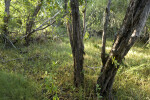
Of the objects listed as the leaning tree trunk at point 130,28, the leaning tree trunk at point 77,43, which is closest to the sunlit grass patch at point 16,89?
the leaning tree trunk at point 77,43

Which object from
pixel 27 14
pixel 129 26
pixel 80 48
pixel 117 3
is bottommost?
pixel 80 48

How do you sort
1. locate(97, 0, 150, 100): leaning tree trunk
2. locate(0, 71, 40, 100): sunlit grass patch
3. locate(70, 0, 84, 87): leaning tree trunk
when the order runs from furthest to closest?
locate(70, 0, 84, 87): leaning tree trunk, locate(0, 71, 40, 100): sunlit grass patch, locate(97, 0, 150, 100): leaning tree trunk

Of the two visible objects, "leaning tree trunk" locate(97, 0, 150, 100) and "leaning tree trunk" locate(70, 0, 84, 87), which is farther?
"leaning tree trunk" locate(70, 0, 84, 87)

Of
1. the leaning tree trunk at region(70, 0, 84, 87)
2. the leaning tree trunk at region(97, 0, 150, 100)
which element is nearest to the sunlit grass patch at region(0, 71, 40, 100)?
the leaning tree trunk at region(70, 0, 84, 87)

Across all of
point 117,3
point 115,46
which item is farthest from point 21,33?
point 117,3

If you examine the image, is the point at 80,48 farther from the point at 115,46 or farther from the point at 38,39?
the point at 38,39

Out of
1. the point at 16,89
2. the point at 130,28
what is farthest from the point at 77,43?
the point at 16,89

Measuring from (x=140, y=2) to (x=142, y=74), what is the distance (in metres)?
3.05

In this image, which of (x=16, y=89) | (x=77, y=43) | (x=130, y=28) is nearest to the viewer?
(x=130, y=28)

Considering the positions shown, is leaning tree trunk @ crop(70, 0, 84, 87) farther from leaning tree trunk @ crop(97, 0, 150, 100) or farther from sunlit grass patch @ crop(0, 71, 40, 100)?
sunlit grass patch @ crop(0, 71, 40, 100)

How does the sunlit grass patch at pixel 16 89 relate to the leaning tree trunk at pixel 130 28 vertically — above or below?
below

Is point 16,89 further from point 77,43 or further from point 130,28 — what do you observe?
point 130,28

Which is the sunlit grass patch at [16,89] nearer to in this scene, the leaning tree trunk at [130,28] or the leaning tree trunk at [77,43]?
the leaning tree trunk at [77,43]

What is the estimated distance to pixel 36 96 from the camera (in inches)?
87.8
